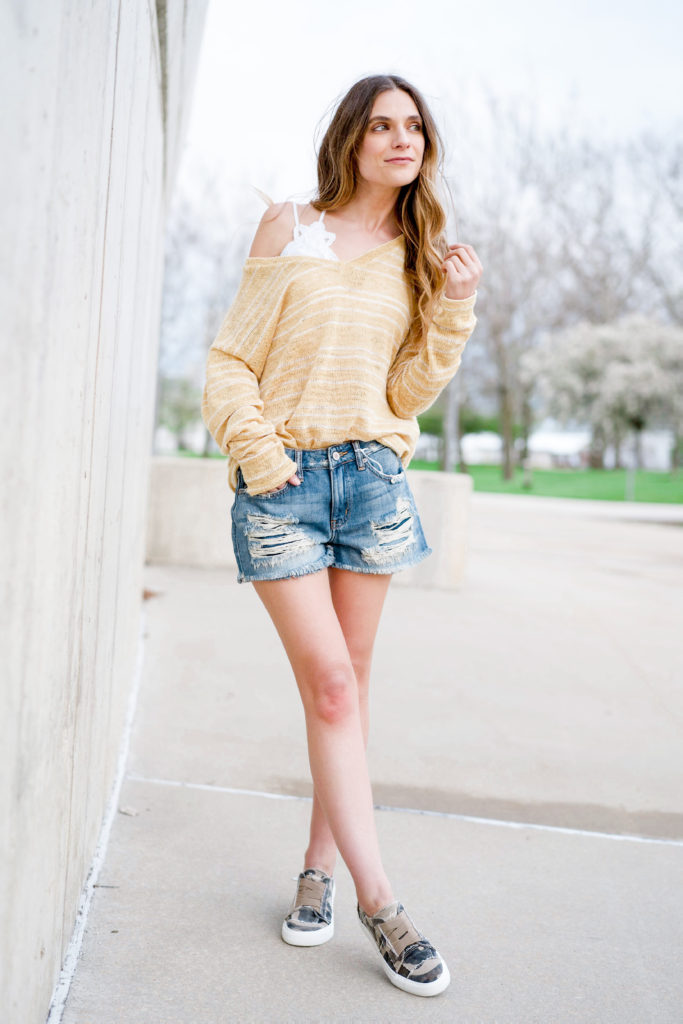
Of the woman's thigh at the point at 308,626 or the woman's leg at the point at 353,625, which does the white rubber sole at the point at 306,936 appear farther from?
the woman's thigh at the point at 308,626

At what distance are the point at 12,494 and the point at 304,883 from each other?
1433 millimetres

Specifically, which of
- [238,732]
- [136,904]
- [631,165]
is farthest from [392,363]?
[631,165]

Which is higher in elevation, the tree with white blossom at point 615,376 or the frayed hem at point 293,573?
the tree with white blossom at point 615,376

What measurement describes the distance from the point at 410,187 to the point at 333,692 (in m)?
1.22

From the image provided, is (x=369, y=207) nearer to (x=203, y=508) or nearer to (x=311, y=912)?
(x=311, y=912)

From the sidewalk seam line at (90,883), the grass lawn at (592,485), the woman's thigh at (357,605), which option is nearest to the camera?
the sidewalk seam line at (90,883)

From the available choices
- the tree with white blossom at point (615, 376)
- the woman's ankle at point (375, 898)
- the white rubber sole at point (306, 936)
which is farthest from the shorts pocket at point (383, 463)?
the tree with white blossom at point (615, 376)

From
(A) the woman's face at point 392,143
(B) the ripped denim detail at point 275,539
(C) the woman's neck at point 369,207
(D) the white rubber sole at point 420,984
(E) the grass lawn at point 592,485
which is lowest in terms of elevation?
(D) the white rubber sole at point 420,984

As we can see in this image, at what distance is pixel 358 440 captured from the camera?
7.13 ft

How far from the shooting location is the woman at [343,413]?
2.09 m

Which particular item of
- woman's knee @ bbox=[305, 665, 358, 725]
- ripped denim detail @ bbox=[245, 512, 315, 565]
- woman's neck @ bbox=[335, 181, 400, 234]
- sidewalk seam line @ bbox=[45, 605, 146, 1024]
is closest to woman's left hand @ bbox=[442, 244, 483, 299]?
woman's neck @ bbox=[335, 181, 400, 234]

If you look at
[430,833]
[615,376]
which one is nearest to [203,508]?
[430,833]

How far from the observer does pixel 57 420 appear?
143cm

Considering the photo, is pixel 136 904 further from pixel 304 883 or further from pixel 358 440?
pixel 358 440
